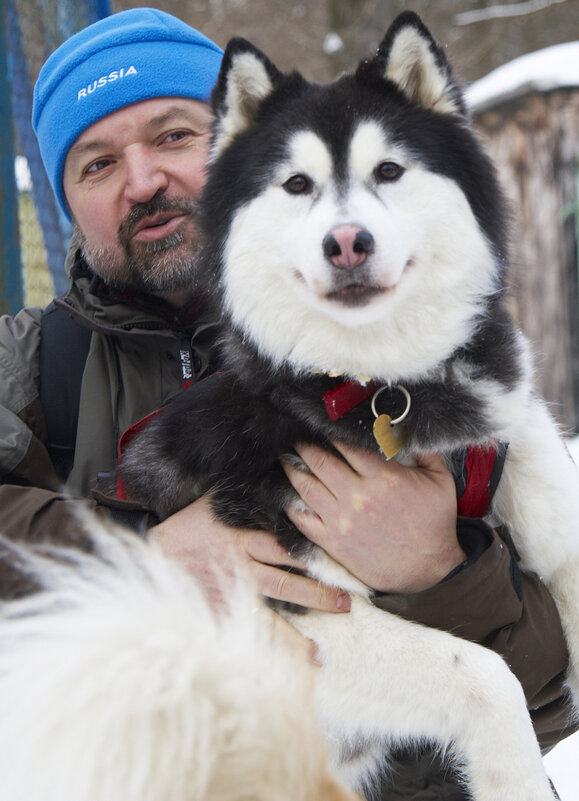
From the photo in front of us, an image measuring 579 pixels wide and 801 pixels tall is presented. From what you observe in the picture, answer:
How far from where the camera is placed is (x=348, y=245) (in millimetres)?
1571

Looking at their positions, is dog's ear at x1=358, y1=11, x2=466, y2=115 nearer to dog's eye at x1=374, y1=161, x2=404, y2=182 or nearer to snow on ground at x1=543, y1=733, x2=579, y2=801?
dog's eye at x1=374, y1=161, x2=404, y2=182

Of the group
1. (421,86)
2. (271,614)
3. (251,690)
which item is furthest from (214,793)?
(421,86)

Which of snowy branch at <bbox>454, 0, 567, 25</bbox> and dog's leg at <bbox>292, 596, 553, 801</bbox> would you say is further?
snowy branch at <bbox>454, 0, 567, 25</bbox>

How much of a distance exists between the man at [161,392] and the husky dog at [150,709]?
634mm

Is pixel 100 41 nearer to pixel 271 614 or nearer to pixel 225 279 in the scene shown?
pixel 225 279

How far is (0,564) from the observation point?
1.70 metres

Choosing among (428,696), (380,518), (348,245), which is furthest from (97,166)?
(428,696)

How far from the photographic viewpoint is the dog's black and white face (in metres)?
1.67

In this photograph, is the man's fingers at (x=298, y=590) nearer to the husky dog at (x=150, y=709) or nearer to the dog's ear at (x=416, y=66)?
the husky dog at (x=150, y=709)

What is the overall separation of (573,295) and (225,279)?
15.4 ft

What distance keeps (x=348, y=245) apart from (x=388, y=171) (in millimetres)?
280

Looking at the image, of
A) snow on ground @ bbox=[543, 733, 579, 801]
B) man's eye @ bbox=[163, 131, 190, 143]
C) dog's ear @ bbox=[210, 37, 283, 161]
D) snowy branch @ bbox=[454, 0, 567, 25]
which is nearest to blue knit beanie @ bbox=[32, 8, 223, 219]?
man's eye @ bbox=[163, 131, 190, 143]

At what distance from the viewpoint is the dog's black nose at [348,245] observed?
5.12 feet

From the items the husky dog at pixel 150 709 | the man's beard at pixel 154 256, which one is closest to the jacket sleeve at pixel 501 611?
the husky dog at pixel 150 709
